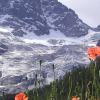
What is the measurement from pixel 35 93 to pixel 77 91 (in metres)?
0.90

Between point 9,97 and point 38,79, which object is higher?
point 38,79

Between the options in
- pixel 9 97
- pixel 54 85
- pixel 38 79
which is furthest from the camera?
pixel 9 97

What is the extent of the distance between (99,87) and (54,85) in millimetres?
1027

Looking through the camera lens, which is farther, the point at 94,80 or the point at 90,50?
the point at 90,50

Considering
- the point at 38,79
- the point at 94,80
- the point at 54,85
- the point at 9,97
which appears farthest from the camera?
the point at 9,97

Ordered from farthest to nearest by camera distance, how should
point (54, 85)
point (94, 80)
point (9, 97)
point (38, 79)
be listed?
point (9, 97), point (38, 79), point (54, 85), point (94, 80)

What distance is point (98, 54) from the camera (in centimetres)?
921

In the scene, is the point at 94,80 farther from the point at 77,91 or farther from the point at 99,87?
the point at 77,91

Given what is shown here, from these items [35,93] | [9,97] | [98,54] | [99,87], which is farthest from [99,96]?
[9,97]

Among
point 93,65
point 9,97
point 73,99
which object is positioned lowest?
point 9,97

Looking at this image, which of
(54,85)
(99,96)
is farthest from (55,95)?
(99,96)

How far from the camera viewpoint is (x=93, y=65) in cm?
953

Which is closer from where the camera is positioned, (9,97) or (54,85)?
(54,85)

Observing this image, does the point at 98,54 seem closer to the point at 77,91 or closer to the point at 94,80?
the point at 94,80
